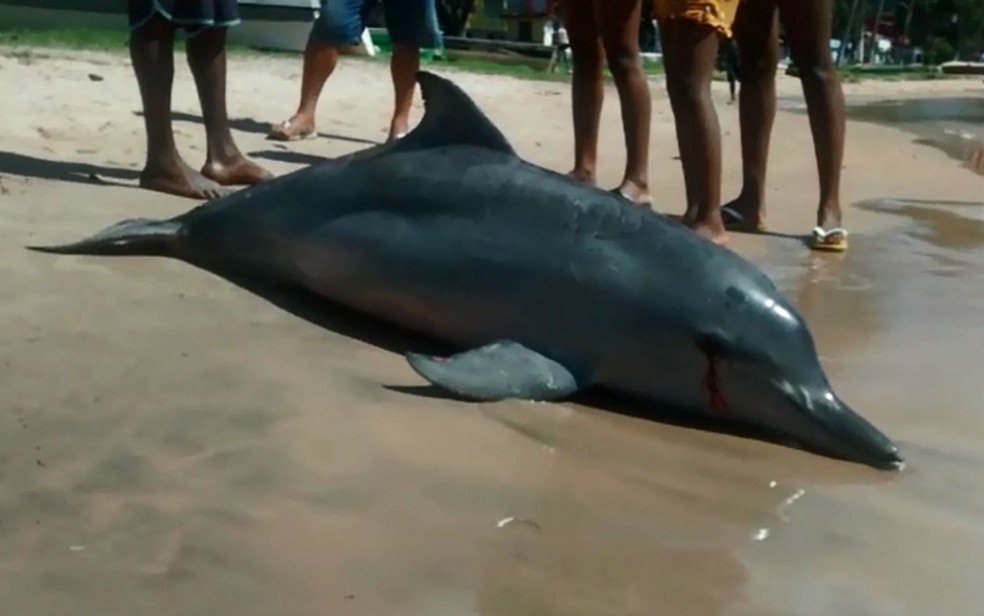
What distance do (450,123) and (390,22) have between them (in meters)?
4.05

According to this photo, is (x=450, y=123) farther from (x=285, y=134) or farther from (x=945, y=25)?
(x=945, y=25)

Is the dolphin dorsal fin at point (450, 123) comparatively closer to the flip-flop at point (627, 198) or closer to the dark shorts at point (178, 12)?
the flip-flop at point (627, 198)

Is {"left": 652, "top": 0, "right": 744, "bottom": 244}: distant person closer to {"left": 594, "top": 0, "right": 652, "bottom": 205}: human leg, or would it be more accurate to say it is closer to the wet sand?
{"left": 594, "top": 0, "right": 652, "bottom": 205}: human leg

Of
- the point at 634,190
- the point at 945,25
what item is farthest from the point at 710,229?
the point at 945,25

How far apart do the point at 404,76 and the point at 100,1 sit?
13387 millimetres

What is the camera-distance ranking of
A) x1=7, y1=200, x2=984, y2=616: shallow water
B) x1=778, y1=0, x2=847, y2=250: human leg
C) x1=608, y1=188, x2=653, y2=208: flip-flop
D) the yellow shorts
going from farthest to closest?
x1=778, y1=0, x2=847, y2=250: human leg
the yellow shorts
x1=608, y1=188, x2=653, y2=208: flip-flop
x1=7, y1=200, x2=984, y2=616: shallow water

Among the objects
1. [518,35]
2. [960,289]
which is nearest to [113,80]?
[960,289]

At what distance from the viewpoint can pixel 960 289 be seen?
204 inches

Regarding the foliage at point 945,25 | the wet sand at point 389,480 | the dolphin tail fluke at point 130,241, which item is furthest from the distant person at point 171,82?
the foliage at point 945,25

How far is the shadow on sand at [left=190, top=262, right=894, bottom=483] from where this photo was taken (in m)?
3.34

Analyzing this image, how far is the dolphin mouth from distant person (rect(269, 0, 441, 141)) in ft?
16.0

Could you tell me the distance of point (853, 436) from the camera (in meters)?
3.17

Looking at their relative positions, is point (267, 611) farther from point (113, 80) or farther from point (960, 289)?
point (113, 80)

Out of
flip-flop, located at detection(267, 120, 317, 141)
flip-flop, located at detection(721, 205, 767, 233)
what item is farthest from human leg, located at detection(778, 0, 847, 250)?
flip-flop, located at detection(267, 120, 317, 141)
